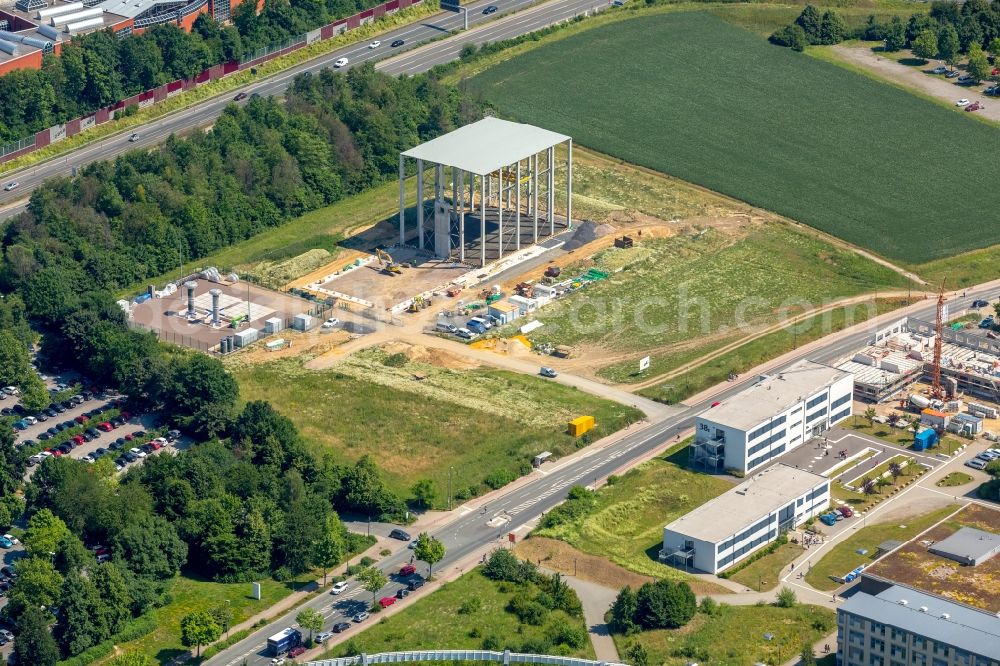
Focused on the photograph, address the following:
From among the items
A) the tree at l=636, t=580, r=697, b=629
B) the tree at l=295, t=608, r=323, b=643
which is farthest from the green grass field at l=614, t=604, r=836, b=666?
the tree at l=295, t=608, r=323, b=643

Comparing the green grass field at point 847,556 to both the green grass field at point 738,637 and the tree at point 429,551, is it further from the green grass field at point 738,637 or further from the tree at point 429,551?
the tree at point 429,551

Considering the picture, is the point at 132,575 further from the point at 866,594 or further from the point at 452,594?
the point at 866,594

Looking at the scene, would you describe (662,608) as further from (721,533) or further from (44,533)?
(44,533)

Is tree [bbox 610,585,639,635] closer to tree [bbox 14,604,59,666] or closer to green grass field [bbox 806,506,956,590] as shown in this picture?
green grass field [bbox 806,506,956,590]

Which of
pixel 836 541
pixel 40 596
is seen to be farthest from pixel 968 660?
pixel 40 596

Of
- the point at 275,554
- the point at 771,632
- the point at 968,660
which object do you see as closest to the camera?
the point at 968,660

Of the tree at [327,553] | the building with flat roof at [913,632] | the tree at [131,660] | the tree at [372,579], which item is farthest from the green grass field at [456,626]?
the building with flat roof at [913,632]
